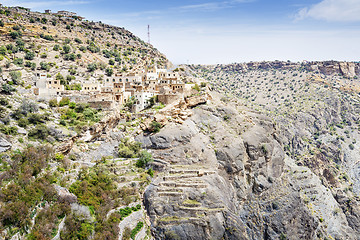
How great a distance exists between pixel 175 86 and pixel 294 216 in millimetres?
29713

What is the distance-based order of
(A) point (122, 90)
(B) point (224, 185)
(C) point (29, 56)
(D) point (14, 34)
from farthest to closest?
1. (D) point (14, 34)
2. (C) point (29, 56)
3. (A) point (122, 90)
4. (B) point (224, 185)

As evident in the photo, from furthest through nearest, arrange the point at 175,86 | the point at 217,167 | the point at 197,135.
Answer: the point at 175,86 → the point at 197,135 → the point at 217,167

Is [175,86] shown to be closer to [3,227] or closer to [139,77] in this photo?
[139,77]

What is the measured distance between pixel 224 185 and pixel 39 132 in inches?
893

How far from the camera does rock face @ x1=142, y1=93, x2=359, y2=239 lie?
2942 cm

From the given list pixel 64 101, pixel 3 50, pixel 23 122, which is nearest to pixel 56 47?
pixel 3 50

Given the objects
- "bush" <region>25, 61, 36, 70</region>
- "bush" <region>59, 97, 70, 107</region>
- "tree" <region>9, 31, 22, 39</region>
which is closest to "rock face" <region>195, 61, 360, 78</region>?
"tree" <region>9, 31, 22, 39</region>

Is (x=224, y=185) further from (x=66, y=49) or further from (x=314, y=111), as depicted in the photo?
(x=314, y=111)

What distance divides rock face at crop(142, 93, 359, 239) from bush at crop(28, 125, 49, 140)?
1266 cm

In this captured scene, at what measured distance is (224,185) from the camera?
35688mm

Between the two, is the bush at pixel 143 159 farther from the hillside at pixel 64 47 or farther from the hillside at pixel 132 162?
the hillside at pixel 64 47

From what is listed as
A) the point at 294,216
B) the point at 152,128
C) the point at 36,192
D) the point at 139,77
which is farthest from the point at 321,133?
the point at 36,192

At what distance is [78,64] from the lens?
2793 inches

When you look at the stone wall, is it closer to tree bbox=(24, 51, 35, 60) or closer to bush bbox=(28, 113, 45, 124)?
bush bbox=(28, 113, 45, 124)
